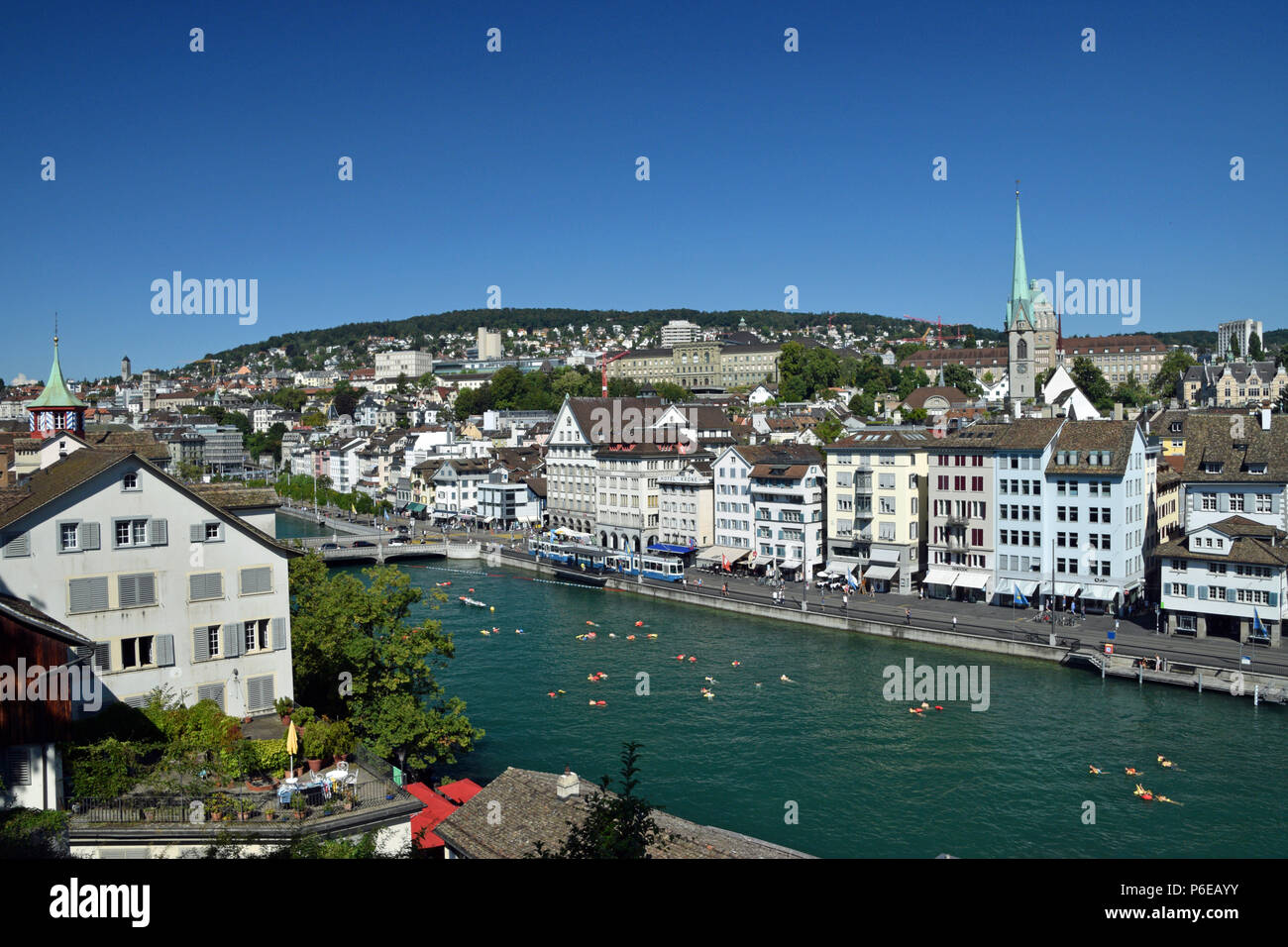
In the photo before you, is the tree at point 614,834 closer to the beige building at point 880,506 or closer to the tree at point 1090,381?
the beige building at point 880,506

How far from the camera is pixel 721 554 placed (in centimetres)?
6044

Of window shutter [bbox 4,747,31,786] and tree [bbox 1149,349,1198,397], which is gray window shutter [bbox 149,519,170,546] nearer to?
window shutter [bbox 4,747,31,786]

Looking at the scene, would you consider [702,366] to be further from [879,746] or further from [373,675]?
[373,675]

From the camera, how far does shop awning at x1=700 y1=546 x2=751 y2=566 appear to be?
59125 mm

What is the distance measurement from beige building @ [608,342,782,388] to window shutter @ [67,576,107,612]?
138 metres

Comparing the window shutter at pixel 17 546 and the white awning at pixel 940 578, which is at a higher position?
the window shutter at pixel 17 546

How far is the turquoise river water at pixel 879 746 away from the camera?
76.1 feet

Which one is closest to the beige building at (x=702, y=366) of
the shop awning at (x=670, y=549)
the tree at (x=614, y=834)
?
the shop awning at (x=670, y=549)

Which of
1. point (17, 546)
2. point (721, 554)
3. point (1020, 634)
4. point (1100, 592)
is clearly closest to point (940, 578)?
point (1100, 592)

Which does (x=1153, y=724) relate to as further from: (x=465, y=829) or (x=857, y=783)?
(x=465, y=829)

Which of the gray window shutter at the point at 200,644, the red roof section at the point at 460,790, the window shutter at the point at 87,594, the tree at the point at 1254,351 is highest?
the tree at the point at 1254,351

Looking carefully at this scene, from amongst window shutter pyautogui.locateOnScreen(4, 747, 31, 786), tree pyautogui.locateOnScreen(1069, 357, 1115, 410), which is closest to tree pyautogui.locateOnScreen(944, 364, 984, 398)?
tree pyautogui.locateOnScreen(1069, 357, 1115, 410)

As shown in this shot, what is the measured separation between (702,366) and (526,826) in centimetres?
15069

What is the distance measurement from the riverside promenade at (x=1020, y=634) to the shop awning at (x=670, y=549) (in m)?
9.63
